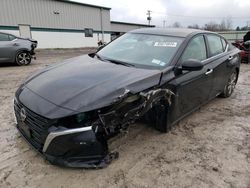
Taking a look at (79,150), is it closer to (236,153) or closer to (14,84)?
(236,153)

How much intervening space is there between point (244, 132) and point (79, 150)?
2.62m

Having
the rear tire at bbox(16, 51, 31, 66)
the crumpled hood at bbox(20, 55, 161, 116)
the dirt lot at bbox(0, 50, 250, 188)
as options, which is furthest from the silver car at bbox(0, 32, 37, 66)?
the crumpled hood at bbox(20, 55, 161, 116)

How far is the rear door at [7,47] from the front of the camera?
30.0 ft

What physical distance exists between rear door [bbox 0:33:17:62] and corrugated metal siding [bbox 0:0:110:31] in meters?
13.8

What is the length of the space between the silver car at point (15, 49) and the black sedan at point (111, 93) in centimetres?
667

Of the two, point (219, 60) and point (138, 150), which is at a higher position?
point (219, 60)

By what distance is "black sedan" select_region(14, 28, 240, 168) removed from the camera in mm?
2346

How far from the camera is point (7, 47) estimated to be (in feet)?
30.2

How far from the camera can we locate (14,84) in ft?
21.0

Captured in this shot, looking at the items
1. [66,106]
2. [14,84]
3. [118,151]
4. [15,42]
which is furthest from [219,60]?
[15,42]

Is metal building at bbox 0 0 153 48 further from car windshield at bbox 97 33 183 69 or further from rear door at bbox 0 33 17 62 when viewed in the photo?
car windshield at bbox 97 33 183 69

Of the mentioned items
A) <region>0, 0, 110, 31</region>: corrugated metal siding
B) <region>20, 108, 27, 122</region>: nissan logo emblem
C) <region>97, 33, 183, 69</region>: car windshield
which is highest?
<region>0, 0, 110, 31</region>: corrugated metal siding

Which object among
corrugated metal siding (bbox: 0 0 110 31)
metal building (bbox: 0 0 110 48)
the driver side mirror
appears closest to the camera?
the driver side mirror

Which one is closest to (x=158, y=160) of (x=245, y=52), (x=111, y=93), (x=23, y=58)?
(x=111, y=93)
